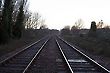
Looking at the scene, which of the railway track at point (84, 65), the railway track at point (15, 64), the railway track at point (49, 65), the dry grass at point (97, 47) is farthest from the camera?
the dry grass at point (97, 47)

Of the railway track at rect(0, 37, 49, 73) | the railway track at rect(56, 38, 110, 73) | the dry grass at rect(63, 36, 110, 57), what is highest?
the railway track at rect(0, 37, 49, 73)

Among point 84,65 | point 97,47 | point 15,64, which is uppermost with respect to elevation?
point 15,64

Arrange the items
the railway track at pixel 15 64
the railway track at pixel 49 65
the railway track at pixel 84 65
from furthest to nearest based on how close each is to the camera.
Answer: the railway track at pixel 84 65 < the railway track at pixel 49 65 < the railway track at pixel 15 64

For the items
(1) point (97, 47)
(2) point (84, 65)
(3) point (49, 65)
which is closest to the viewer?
(3) point (49, 65)

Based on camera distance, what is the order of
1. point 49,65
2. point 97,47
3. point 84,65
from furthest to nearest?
point 97,47 → point 84,65 → point 49,65

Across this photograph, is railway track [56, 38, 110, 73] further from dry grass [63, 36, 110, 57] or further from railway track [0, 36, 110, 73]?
dry grass [63, 36, 110, 57]

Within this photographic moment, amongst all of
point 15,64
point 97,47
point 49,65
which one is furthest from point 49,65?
point 97,47

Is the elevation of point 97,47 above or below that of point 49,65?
below

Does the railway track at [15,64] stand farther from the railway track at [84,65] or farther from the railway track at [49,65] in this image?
the railway track at [84,65]

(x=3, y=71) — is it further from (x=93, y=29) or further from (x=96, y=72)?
(x=93, y=29)

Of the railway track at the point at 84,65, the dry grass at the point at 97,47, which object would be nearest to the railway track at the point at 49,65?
the railway track at the point at 84,65

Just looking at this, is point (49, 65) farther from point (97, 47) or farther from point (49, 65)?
point (97, 47)

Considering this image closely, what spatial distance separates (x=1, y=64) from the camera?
554 inches

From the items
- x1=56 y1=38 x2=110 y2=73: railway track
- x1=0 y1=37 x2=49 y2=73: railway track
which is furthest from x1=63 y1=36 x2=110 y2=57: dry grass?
x1=0 y1=37 x2=49 y2=73: railway track
